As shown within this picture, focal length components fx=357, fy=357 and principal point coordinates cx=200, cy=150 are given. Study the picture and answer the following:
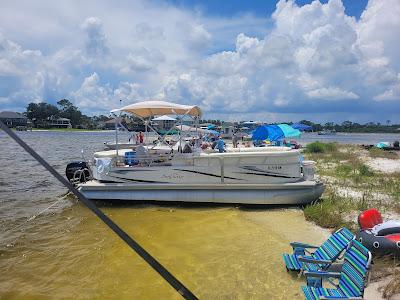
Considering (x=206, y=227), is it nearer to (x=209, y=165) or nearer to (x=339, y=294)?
(x=209, y=165)

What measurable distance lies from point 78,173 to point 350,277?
11879 millimetres

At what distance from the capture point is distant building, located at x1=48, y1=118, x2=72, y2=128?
14400cm

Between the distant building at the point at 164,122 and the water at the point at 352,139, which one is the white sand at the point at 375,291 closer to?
the distant building at the point at 164,122

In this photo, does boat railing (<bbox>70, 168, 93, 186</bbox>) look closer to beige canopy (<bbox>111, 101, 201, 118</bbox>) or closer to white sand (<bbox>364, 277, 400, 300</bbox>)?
beige canopy (<bbox>111, 101, 201, 118</bbox>)

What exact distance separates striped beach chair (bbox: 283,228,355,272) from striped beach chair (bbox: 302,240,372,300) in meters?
0.47

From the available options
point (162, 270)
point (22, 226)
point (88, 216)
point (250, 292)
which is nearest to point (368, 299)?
point (250, 292)

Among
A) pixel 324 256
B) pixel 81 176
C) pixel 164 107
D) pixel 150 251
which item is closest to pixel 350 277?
pixel 324 256

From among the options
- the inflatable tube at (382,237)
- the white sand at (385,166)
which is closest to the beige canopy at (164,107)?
the inflatable tube at (382,237)

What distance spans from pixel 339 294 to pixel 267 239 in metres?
3.71

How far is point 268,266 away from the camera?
24.5 feet

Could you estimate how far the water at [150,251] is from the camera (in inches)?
266

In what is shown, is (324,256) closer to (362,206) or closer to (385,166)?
(362,206)

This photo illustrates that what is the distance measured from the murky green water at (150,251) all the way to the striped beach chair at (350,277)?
638mm

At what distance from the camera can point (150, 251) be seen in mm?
8703
